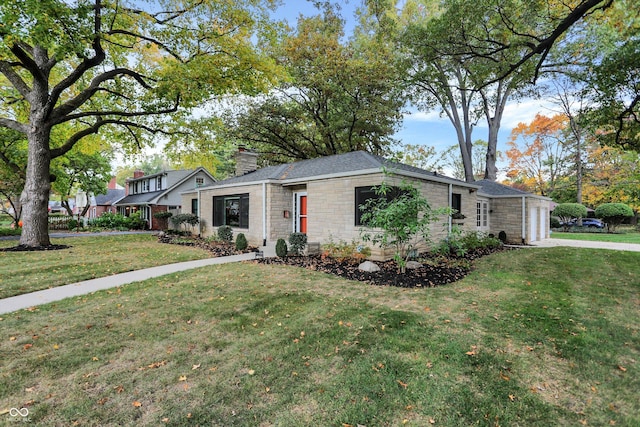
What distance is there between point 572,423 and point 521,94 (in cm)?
2070

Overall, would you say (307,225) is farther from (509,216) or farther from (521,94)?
(521,94)

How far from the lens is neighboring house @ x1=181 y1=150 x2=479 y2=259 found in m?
9.18

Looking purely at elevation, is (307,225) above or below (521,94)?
below

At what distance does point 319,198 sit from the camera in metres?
10.3

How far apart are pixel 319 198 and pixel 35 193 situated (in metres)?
11.2

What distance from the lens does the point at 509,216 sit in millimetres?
15492

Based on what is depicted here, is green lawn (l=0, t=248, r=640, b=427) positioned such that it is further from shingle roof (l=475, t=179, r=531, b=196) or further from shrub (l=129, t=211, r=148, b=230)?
shrub (l=129, t=211, r=148, b=230)

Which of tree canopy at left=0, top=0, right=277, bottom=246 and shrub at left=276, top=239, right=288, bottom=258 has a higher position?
tree canopy at left=0, top=0, right=277, bottom=246

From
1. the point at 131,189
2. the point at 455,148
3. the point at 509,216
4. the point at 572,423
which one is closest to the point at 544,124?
the point at 455,148

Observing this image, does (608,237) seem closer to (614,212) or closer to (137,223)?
(614,212)

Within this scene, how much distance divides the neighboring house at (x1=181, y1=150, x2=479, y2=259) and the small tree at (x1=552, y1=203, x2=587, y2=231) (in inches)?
612

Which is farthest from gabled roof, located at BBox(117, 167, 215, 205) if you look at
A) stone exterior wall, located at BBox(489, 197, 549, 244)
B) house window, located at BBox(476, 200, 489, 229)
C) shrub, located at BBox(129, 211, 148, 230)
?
stone exterior wall, located at BBox(489, 197, 549, 244)

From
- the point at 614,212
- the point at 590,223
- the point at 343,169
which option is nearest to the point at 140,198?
the point at 343,169

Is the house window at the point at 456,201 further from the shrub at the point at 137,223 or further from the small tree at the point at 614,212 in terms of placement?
the shrub at the point at 137,223
